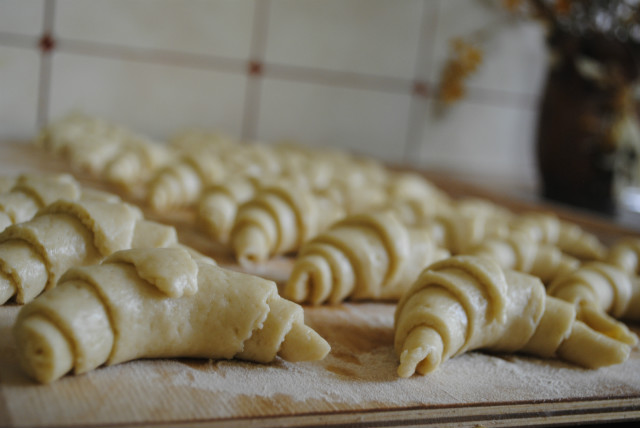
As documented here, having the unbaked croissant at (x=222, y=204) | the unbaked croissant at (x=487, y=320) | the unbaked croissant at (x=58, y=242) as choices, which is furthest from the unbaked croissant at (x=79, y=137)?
the unbaked croissant at (x=487, y=320)

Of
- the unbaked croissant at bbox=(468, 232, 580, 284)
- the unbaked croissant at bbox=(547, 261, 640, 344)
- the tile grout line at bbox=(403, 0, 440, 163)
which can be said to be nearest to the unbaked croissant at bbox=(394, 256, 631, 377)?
the unbaked croissant at bbox=(547, 261, 640, 344)

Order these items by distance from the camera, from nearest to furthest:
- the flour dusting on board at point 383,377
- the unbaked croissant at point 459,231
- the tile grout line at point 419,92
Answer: the flour dusting on board at point 383,377
the unbaked croissant at point 459,231
the tile grout line at point 419,92

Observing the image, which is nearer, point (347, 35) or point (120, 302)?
point (120, 302)

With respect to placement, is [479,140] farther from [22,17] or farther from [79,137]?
[22,17]

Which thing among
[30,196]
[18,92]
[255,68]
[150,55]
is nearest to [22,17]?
[18,92]

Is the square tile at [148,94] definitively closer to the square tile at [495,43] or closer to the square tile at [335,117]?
the square tile at [335,117]

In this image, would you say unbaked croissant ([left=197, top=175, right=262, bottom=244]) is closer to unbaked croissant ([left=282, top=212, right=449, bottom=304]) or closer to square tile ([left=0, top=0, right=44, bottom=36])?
unbaked croissant ([left=282, top=212, right=449, bottom=304])
